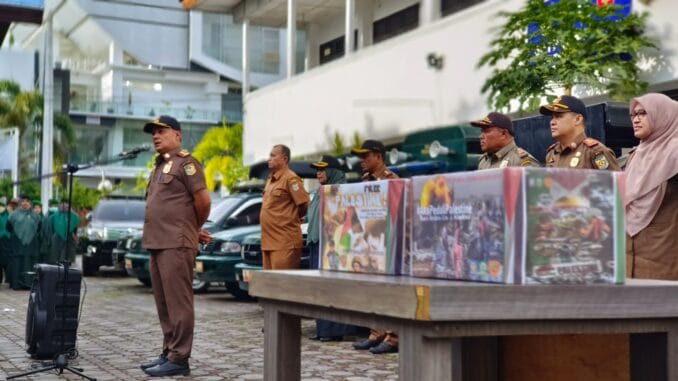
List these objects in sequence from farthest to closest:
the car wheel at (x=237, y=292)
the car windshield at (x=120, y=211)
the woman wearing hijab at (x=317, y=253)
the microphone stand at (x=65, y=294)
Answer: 1. the car windshield at (x=120, y=211)
2. the car wheel at (x=237, y=292)
3. the woman wearing hijab at (x=317, y=253)
4. the microphone stand at (x=65, y=294)

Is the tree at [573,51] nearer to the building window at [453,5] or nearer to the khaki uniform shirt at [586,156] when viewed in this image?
the building window at [453,5]

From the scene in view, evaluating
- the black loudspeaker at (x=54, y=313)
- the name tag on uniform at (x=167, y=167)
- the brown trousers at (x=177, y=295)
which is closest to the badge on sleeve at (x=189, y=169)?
the name tag on uniform at (x=167, y=167)

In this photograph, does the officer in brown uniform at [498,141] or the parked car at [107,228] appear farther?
the parked car at [107,228]

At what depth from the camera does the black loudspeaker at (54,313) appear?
7617 mm

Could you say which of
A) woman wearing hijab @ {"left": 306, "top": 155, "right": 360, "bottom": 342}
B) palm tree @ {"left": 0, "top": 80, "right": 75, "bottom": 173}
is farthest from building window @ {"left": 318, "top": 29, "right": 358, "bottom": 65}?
woman wearing hijab @ {"left": 306, "top": 155, "right": 360, "bottom": 342}

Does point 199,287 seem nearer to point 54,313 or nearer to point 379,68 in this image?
point 379,68

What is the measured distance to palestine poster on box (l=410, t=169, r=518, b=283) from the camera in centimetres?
275

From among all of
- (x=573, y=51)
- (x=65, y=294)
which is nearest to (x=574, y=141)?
(x=65, y=294)

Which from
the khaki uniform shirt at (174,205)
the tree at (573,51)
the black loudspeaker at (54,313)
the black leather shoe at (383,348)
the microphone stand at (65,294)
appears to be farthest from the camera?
the tree at (573,51)

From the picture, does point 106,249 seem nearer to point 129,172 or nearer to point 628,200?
point 628,200

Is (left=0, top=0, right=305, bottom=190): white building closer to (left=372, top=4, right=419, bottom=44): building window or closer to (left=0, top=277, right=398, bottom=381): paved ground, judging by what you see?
(left=372, top=4, right=419, bottom=44): building window

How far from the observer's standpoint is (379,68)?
2088 cm

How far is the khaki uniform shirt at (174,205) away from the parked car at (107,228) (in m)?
12.6

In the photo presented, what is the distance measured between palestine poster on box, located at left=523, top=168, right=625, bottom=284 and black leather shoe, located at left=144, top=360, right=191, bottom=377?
16.1 feet
